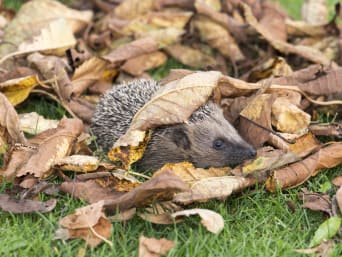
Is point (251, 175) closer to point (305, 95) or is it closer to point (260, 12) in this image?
point (305, 95)

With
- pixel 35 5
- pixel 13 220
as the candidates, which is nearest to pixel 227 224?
pixel 13 220

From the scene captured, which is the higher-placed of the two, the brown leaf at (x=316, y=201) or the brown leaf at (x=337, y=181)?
the brown leaf at (x=316, y=201)

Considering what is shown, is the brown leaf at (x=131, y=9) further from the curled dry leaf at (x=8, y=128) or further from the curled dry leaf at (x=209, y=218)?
the curled dry leaf at (x=209, y=218)

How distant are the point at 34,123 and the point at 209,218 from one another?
2.26 m

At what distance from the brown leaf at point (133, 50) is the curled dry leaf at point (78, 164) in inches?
72.8

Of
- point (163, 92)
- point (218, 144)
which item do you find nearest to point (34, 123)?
point (163, 92)

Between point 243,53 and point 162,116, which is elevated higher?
point 162,116

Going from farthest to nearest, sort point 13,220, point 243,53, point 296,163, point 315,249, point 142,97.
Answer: point 243,53 < point 142,97 < point 296,163 < point 13,220 < point 315,249

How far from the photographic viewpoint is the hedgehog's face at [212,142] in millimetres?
5844

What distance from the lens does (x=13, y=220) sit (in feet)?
16.1

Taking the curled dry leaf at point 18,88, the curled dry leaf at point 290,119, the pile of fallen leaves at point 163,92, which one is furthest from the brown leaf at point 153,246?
the curled dry leaf at point 18,88

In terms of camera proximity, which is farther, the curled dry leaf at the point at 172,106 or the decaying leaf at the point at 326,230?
the curled dry leaf at the point at 172,106

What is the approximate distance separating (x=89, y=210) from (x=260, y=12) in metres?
4.38

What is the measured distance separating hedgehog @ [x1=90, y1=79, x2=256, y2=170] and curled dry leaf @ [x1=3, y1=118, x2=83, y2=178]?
380 mm
